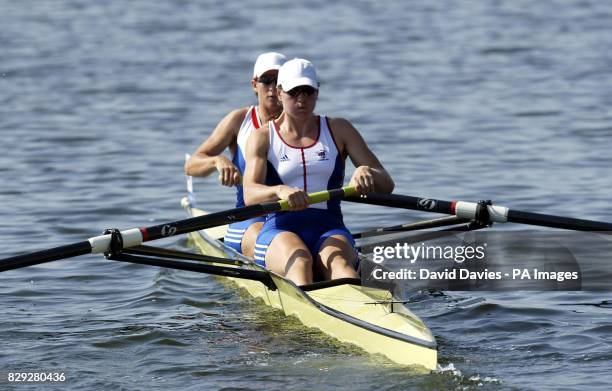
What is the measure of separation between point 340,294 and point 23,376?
2110 millimetres

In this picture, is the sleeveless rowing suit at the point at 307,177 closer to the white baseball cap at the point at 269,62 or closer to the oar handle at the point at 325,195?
the oar handle at the point at 325,195

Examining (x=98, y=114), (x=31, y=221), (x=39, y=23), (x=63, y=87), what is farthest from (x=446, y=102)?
(x=39, y=23)

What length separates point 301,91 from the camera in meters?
8.49

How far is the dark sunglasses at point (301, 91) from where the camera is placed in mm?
8469

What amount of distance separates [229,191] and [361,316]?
6.72 metres

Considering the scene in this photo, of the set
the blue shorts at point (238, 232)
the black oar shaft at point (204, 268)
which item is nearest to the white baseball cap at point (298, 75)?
the black oar shaft at point (204, 268)

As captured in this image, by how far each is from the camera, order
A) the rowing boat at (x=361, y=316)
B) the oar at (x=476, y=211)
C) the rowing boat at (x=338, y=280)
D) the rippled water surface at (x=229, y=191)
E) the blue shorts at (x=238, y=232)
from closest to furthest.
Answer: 1. the rowing boat at (x=361, y=316)
2. the rowing boat at (x=338, y=280)
3. the rippled water surface at (x=229, y=191)
4. the oar at (x=476, y=211)
5. the blue shorts at (x=238, y=232)

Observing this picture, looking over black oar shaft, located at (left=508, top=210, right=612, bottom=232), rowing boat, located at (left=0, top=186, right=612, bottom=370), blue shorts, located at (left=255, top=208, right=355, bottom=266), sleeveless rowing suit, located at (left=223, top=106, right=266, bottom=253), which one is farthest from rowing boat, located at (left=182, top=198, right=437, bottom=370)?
black oar shaft, located at (left=508, top=210, right=612, bottom=232)

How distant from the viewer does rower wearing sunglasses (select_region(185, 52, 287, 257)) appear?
955 centimetres

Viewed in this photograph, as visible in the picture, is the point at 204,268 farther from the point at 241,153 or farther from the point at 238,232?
the point at 241,153

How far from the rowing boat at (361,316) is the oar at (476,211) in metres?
0.68

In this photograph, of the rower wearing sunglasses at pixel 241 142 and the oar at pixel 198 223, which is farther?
the rower wearing sunglasses at pixel 241 142

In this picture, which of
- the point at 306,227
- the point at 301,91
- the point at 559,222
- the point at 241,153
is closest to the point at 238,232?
the point at 241,153

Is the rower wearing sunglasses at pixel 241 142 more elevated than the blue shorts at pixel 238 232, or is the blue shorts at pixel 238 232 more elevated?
the rower wearing sunglasses at pixel 241 142
